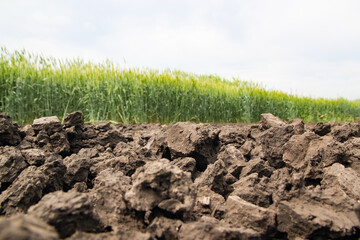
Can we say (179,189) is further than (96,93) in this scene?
No

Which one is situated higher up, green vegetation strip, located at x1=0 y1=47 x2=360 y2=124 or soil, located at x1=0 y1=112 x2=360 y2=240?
green vegetation strip, located at x1=0 y1=47 x2=360 y2=124

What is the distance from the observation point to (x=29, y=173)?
5.72 feet

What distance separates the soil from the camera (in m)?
1.19

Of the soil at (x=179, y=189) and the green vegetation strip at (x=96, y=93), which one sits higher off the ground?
the green vegetation strip at (x=96, y=93)

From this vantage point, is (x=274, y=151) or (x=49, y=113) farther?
(x=49, y=113)

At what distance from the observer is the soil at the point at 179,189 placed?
46.9 inches

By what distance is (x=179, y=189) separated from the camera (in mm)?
1285

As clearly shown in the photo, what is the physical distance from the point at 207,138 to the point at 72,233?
1386 mm

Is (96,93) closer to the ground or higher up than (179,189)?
higher up

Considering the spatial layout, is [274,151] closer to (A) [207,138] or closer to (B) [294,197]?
(A) [207,138]

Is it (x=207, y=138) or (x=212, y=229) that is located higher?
(x=207, y=138)

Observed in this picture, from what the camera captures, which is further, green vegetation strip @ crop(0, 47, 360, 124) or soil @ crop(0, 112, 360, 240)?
green vegetation strip @ crop(0, 47, 360, 124)

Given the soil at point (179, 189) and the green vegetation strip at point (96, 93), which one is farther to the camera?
the green vegetation strip at point (96, 93)

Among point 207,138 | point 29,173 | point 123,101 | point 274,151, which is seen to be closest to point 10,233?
point 29,173
